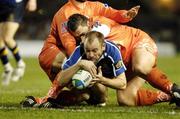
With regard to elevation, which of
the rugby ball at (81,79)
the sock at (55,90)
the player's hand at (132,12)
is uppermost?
the player's hand at (132,12)

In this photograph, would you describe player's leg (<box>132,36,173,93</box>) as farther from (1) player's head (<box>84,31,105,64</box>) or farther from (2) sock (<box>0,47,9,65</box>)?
(2) sock (<box>0,47,9,65</box>)

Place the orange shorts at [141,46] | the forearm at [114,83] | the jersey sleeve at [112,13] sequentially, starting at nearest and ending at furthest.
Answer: the forearm at [114,83]
the orange shorts at [141,46]
the jersey sleeve at [112,13]

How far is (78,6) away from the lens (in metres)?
10.2

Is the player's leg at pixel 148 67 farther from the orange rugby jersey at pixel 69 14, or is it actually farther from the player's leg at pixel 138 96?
the orange rugby jersey at pixel 69 14

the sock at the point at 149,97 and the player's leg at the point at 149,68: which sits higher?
the player's leg at the point at 149,68

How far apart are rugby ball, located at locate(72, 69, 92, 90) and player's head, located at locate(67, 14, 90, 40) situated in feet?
2.47

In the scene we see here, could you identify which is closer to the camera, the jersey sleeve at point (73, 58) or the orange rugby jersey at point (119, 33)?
the jersey sleeve at point (73, 58)

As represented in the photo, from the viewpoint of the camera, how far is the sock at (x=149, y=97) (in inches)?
376

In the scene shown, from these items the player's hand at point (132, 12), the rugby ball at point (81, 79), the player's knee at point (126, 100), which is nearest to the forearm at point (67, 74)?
the rugby ball at point (81, 79)

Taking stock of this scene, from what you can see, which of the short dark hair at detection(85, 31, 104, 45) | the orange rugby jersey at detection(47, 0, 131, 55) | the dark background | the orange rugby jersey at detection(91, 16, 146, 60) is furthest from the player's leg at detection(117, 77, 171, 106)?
the dark background

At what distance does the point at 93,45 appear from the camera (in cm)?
856

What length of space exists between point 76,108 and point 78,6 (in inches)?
61.7

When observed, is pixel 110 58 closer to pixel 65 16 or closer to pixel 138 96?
pixel 138 96

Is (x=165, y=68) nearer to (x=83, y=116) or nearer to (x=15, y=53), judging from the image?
(x=15, y=53)
